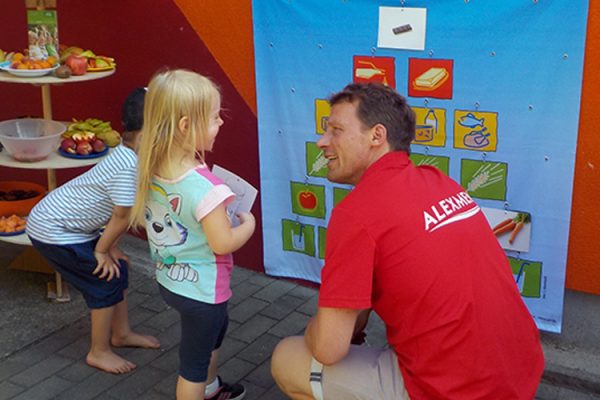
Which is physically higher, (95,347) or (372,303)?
(372,303)

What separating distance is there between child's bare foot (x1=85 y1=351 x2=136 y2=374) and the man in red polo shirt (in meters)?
1.48

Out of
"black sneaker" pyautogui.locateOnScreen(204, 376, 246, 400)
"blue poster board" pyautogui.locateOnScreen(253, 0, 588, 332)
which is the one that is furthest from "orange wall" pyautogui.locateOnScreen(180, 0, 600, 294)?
"black sneaker" pyautogui.locateOnScreen(204, 376, 246, 400)

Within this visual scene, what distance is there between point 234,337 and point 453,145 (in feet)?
5.06

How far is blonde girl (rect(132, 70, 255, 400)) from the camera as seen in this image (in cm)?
294

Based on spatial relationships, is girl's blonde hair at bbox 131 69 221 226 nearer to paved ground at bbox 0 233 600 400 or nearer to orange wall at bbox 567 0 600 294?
paved ground at bbox 0 233 600 400

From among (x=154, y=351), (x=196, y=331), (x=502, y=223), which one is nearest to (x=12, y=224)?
(x=154, y=351)

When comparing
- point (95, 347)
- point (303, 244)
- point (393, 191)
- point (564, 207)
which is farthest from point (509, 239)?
point (95, 347)

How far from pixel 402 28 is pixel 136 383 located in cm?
220

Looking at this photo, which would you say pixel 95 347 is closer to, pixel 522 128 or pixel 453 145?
pixel 453 145

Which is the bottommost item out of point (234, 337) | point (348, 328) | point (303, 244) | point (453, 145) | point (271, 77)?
point (234, 337)

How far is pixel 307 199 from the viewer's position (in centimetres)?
451

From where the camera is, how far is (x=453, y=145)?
13.0ft

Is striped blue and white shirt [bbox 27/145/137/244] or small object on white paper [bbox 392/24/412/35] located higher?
small object on white paper [bbox 392/24/412/35]

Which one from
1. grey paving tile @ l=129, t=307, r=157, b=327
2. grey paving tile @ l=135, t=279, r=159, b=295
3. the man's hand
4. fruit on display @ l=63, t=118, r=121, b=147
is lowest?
grey paving tile @ l=129, t=307, r=157, b=327
